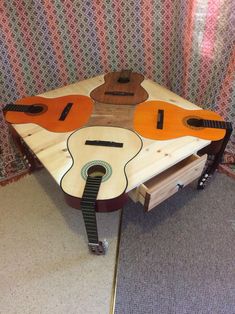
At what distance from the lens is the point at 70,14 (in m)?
1.23

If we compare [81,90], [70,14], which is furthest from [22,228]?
[70,14]

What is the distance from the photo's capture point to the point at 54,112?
1164mm

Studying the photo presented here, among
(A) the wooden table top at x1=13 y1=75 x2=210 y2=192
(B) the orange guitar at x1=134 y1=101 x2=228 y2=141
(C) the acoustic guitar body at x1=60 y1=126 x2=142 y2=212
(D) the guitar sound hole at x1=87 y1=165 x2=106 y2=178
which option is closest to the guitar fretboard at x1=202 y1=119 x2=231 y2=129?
(B) the orange guitar at x1=134 y1=101 x2=228 y2=141

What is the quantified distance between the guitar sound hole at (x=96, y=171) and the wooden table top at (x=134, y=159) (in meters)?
0.09

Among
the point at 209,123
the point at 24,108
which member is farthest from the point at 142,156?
the point at 24,108

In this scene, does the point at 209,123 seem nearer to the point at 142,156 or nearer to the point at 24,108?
the point at 142,156

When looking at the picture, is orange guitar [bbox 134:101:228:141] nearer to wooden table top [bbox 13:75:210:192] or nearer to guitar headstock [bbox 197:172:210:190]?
wooden table top [bbox 13:75:210:192]

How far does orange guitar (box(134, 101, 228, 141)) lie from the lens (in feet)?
3.43

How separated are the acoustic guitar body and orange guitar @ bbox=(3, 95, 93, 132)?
0.08 m

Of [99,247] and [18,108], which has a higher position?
[18,108]

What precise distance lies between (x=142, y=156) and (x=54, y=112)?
0.49 metres

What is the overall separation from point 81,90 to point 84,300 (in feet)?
3.24

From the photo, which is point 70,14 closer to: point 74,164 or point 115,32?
point 115,32

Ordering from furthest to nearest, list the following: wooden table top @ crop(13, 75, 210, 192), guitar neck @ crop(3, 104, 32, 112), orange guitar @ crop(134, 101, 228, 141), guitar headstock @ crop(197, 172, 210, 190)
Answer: guitar headstock @ crop(197, 172, 210, 190)
guitar neck @ crop(3, 104, 32, 112)
orange guitar @ crop(134, 101, 228, 141)
wooden table top @ crop(13, 75, 210, 192)
